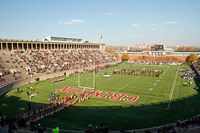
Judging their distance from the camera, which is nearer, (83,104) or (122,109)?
(122,109)

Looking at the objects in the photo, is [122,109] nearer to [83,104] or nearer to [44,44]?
[83,104]

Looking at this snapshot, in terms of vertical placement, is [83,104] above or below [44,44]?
below

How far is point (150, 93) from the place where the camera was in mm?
32156

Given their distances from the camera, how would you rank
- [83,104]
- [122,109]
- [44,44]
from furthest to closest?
[44,44], [83,104], [122,109]

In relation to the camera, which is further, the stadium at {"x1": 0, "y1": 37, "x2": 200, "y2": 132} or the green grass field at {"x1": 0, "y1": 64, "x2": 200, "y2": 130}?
the green grass field at {"x1": 0, "y1": 64, "x2": 200, "y2": 130}

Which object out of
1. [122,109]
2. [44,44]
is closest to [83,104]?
[122,109]

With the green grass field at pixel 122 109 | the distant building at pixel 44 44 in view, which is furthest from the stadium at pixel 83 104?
the distant building at pixel 44 44

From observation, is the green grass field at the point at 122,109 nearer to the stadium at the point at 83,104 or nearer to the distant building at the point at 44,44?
the stadium at the point at 83,104

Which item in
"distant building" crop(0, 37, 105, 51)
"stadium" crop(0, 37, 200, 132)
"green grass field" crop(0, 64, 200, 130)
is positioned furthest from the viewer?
"distant building" crop(0, 37, 105, 51)

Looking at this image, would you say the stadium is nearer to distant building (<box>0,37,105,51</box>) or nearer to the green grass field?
the green grass field

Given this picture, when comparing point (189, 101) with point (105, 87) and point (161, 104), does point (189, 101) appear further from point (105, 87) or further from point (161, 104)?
point (105, 87)

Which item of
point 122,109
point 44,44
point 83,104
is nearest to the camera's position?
point 122,109

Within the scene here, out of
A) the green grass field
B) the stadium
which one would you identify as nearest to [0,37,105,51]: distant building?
the stadium

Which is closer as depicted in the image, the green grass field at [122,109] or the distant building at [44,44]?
the green grass field at [122,109]
